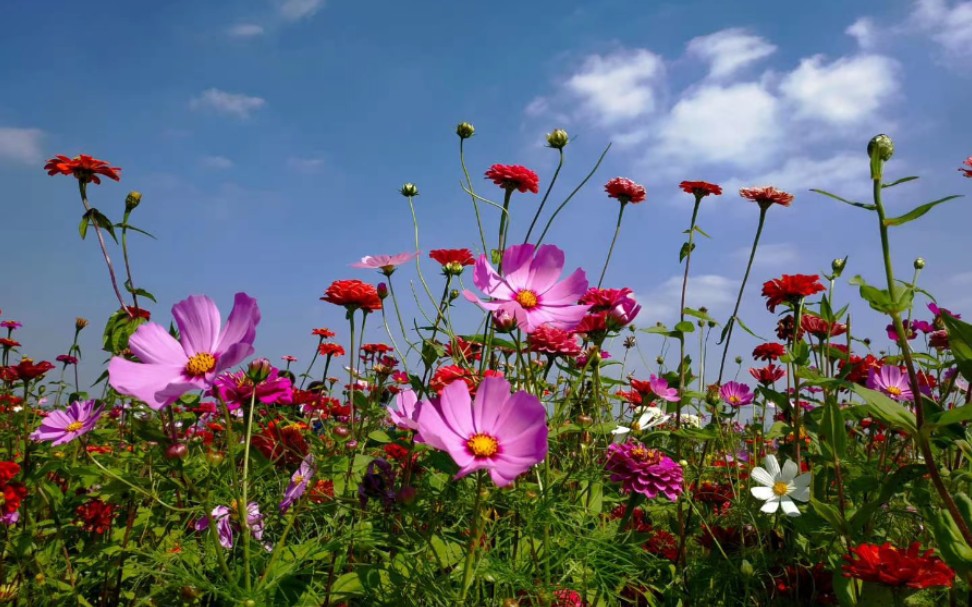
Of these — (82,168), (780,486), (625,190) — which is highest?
(625,190)

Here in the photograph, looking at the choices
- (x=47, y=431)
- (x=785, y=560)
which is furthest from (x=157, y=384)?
(x=785, y=560)

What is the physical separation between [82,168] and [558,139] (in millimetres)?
1311

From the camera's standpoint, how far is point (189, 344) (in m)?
1.02

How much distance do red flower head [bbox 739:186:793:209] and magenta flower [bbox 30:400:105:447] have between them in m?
2.07

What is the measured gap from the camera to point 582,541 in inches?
48.7

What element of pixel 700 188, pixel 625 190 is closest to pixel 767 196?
pixel 700 188

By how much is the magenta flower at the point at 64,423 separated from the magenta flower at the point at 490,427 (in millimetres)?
1166

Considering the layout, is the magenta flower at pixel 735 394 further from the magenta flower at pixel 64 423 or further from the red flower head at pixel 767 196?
the magenta flower at pixel 64 423

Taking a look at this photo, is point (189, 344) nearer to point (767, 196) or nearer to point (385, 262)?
point (385, 262)

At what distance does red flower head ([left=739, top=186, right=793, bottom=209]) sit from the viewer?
214cm

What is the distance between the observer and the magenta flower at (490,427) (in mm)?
808

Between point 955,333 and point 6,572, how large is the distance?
2214 mm

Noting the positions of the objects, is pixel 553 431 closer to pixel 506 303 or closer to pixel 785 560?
pixel 506 303

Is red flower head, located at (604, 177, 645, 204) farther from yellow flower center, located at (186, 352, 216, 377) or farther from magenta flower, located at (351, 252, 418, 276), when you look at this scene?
yellow flower center, located at (186, 352, 216, 377)
